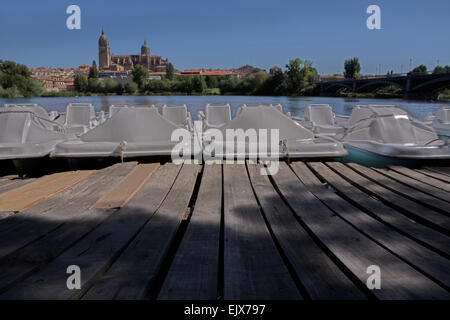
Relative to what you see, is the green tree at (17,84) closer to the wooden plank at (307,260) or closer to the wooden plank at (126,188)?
the wooden plank at (126,188)

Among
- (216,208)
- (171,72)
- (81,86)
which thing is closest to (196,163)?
(216,208)

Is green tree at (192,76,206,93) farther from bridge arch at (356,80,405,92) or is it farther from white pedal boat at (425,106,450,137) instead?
white pedal boat at (425,106,450,137)

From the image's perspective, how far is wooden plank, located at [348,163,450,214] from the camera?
2086 mm

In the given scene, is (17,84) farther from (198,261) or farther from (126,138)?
(198,261)

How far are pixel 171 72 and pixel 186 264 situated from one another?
10705 centimetres

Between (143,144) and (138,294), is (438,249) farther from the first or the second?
(143,144)

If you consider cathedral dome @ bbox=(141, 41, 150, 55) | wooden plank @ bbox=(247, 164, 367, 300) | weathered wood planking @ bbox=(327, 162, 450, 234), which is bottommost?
wooden plank @ bbox=(247, 164, 367, 300)

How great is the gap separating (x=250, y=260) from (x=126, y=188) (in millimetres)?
1558

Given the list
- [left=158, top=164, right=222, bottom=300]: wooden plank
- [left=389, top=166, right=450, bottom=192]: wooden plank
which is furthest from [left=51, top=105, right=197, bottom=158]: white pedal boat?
[left=389, top=166, right=450, bottom=192]: wooden plank

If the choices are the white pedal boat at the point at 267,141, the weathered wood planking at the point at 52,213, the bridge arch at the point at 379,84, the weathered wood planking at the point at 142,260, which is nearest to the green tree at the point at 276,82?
the bridge arch at the point at 379,84

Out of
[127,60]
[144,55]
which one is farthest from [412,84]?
[127,60]

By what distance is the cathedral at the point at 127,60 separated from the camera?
490 ft

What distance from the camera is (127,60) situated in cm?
15912

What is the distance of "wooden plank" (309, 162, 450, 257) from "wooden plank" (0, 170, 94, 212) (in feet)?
8.05
